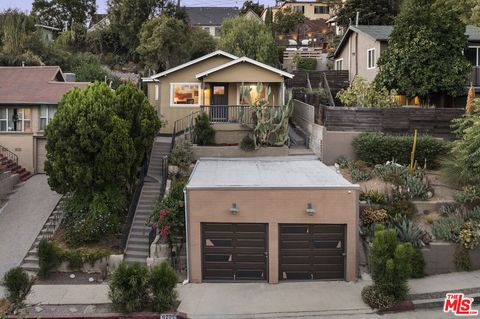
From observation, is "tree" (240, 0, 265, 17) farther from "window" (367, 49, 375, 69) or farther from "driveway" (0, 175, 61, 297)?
"driveway" (0, 175, 61, 297)

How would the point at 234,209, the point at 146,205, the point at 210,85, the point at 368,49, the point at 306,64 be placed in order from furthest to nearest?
1. the point at 306,64
2. the point at 368,49
3. the point at 210,85
4. the point at 146,205
5. the point at 234,209

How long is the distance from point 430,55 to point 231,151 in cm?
1077

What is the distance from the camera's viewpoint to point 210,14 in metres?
73.0

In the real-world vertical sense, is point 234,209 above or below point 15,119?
below

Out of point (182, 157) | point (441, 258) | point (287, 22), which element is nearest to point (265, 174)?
point (182, 157)

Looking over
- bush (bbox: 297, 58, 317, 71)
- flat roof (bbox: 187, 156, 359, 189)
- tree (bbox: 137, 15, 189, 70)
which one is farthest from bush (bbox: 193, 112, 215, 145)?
bush (bbox: 297, 58, 317, 71)

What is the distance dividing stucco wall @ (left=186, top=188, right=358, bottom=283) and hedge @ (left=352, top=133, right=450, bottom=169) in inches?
241

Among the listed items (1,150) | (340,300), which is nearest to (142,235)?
(340,300)

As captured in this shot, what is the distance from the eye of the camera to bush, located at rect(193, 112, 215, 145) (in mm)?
22328

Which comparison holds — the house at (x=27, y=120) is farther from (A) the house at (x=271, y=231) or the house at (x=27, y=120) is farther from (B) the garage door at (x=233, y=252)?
(B) the garage door at (x=233, y=252)

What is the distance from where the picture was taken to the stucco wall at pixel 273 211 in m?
14.9

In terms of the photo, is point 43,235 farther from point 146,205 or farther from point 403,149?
point 403,149

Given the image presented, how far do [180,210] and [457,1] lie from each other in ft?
126

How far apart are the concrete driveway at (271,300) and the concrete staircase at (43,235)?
5.31m
